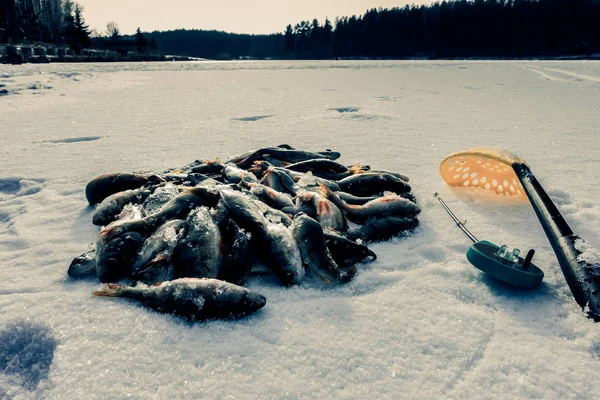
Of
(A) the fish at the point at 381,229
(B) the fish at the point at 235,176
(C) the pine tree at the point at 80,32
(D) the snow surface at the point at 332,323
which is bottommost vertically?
(D) the snow surface at the point at 332,323

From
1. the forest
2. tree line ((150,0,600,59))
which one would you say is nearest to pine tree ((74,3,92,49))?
the forest

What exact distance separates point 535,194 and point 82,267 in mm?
3785

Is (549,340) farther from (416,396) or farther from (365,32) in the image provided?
(365,32)

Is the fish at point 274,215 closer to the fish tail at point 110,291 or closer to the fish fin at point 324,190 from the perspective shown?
the fish fin at point 324,190

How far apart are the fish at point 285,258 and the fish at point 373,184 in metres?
1.69

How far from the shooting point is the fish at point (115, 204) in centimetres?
360

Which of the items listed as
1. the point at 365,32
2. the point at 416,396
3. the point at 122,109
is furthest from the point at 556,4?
the point at 416,396

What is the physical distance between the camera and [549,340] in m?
2.12

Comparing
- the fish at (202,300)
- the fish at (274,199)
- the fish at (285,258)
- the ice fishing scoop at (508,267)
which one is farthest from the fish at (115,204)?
the ice fishing scoop at (508,267)

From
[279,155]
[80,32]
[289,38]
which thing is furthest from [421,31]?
[279,155]

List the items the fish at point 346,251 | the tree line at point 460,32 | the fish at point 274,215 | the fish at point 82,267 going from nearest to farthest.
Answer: the fish at point 82,267, the fish at point 346,251, the fish at point 274,215, the tree line at point 460,32

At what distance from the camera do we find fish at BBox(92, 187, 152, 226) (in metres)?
3.60

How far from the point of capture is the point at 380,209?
369 cm

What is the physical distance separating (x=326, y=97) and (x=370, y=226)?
11.4m
